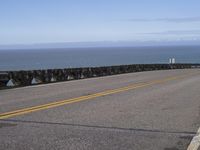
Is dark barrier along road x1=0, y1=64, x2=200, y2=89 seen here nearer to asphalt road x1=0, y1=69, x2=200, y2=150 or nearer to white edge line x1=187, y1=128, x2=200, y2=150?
asphalt road x1=0, y1=69, x2=200, y2=150

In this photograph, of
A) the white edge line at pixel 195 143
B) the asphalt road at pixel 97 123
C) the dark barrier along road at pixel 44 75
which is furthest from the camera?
the dark barrier along road at pixel 44 75

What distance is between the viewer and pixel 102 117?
1069 cm

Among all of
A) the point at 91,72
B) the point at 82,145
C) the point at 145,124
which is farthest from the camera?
the point at 91,72

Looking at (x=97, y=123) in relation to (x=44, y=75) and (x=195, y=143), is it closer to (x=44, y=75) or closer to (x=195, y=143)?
(x=195, y=143)

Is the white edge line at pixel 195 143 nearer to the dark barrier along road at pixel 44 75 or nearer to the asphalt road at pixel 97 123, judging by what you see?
the asphalt road at pixel 97 123

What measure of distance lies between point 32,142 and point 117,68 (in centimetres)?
3453

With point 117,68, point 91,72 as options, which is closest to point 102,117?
point 91,72

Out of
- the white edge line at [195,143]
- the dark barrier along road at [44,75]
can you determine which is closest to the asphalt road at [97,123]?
the white edge line at [195,143]

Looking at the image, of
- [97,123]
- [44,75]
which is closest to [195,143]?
[97,123]

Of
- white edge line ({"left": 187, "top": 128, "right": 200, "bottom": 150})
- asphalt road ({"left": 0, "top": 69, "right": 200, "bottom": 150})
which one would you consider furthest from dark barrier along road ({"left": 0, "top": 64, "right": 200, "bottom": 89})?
white edge line ({"left": 187, "top": 128, "right": 200, "bottom": 150})

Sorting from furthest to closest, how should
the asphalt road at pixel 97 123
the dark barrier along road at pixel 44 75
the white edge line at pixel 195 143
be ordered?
the dark barrier along road at pixel 44 75 → the asphalt road at pixel 97 123 → the white edge line at pixel 195 143

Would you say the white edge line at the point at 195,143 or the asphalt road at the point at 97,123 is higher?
the asphalt road at the point at 97,123

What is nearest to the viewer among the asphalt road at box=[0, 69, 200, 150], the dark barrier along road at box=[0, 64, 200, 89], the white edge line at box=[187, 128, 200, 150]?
the white edge line at box=[187, 128, 200, 150]

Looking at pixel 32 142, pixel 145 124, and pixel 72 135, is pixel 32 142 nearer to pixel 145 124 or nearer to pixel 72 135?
pixel 72 135
